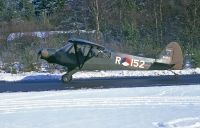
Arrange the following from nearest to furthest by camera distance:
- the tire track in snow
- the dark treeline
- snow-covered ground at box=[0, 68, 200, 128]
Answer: snow-covered ground at box=[0, 68, 200, 128] < the tire track in snow < the dark treeline

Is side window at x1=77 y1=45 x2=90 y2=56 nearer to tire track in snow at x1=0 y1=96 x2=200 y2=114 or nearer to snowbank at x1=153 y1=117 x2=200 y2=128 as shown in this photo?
tire track in snow at x1=0 y1=96 x2=200 y2=114

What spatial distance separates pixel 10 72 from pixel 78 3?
1700 cm

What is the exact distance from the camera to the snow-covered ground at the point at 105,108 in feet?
36.6

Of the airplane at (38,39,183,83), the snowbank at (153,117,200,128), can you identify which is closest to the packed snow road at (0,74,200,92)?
the airplane at (38,39,183,83)

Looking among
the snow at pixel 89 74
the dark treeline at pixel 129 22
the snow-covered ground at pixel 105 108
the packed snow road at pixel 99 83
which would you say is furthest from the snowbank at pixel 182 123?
the dark treeline at pixel 129 22

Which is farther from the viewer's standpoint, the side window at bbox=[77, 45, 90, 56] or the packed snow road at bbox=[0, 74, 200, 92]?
the side window at bbox=[77, 45, 90, 56]

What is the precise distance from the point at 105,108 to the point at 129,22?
2411 cm

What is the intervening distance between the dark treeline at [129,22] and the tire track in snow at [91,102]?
12.8 m

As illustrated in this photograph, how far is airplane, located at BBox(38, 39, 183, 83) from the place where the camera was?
60.8ft

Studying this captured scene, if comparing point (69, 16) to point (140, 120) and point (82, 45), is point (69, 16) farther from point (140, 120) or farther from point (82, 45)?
point (140, 120)

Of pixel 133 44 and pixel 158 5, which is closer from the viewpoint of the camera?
pixel 133 44

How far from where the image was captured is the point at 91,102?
13.6m

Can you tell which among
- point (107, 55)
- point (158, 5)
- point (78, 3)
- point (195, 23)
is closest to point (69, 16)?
point (78, 3)

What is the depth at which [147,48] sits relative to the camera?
26266 mm
